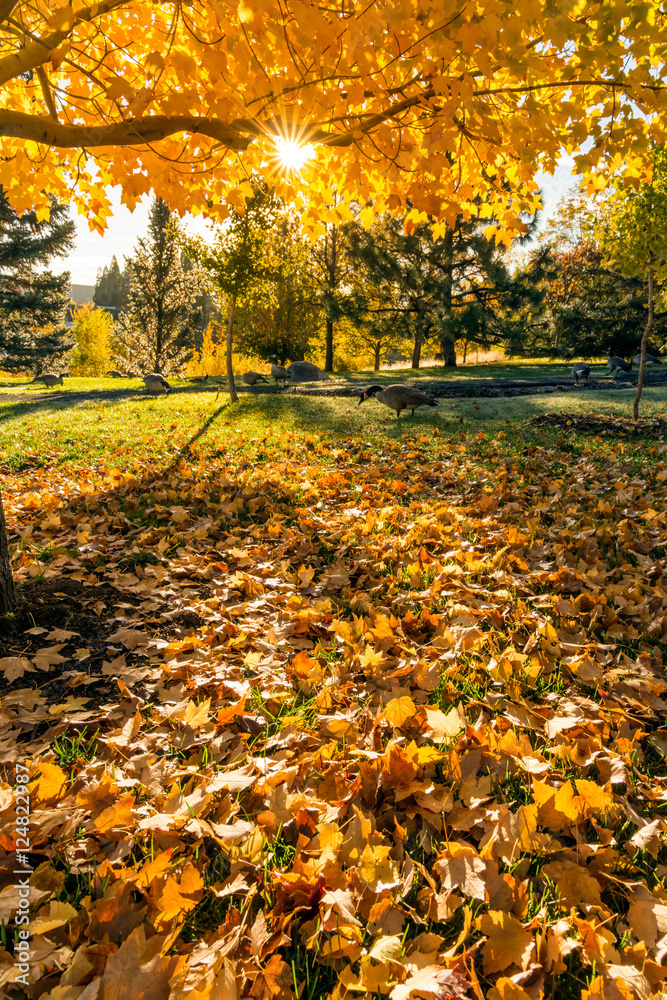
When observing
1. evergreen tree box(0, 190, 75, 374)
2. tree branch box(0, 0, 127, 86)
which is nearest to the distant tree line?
evergreen tree box(0, 190, 75, 374)

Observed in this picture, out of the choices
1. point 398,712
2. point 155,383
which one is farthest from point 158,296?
point 398,712

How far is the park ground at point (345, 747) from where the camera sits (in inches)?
44.3

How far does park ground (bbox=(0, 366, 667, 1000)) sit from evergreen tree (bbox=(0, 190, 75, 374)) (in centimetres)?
2920

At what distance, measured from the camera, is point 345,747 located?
5.71 ft

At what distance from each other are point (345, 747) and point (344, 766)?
0.09 m

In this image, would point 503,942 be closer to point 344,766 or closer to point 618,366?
point 344,766

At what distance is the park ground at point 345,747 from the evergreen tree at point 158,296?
32.7 m

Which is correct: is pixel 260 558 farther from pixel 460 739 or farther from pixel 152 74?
pixel 152 74

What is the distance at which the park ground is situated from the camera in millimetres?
1126

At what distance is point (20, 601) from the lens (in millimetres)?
2590

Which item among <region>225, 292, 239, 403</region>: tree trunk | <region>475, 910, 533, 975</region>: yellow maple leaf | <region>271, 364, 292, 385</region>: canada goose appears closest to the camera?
<region>475, 910, 533, 975</region>: yellow maple leaf

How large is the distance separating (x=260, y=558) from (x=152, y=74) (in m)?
3.33

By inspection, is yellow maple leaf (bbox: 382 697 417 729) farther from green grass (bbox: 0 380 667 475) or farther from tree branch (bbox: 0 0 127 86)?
green grass (bbox: 0 380 667 475)

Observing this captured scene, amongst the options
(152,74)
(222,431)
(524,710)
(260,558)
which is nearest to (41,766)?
(524,710)
